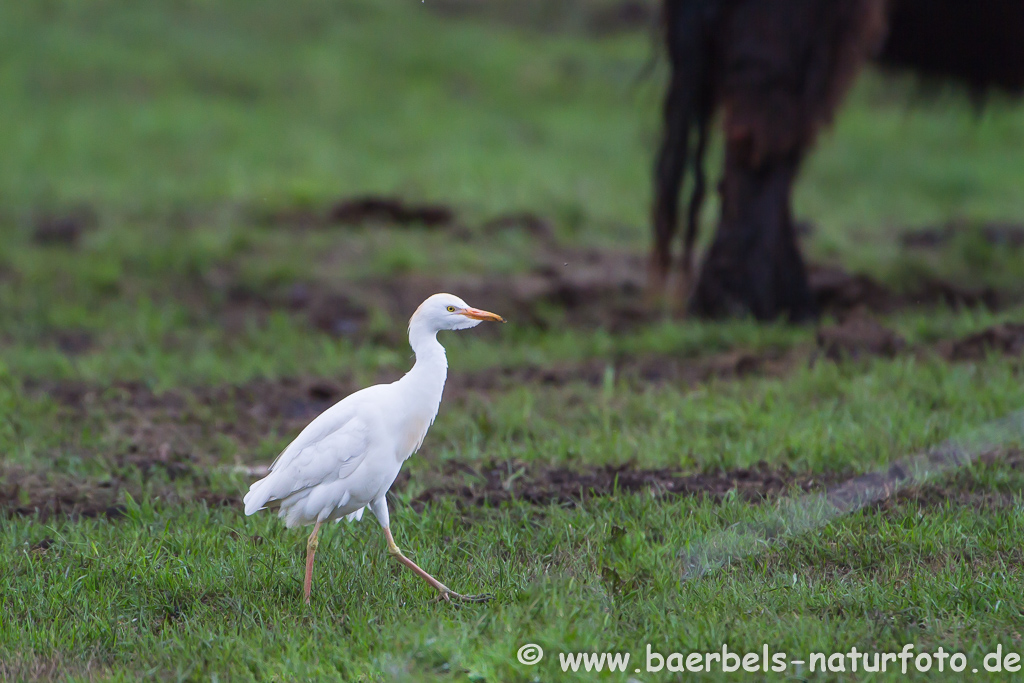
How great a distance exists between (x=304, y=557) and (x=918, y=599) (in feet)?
6.98

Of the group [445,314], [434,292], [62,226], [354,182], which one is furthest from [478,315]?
[354,182]

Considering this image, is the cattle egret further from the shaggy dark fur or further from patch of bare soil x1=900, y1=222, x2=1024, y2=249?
patch of bare soil x1=900, y1=222, x2=1024, y2=249

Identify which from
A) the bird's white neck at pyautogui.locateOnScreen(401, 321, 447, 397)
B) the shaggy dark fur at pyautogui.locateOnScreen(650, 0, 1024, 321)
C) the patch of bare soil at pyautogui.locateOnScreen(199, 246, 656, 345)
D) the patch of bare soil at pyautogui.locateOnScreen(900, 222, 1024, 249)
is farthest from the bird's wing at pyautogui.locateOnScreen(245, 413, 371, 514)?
the patch of bare soil at pyautogui.locateOnScreen(900, 222, 1024, 249)

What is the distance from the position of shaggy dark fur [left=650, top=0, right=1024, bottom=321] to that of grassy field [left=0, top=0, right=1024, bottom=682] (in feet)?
1.28

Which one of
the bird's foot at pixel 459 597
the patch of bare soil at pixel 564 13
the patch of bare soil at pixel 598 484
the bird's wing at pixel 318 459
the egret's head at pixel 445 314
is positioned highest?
the egret's head at pixel 445 314

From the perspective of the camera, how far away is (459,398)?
6.07 meters

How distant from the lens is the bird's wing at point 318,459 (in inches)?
142

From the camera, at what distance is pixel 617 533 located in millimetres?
3955

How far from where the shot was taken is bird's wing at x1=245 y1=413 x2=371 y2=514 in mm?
3596

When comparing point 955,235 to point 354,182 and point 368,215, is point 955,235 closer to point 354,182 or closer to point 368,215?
point 368,215

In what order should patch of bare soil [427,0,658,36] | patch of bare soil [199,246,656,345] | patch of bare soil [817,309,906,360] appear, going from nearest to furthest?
patch of bare soil [817,309,906,360]
patch of bare soil [199,246,656,345]
patch of bare soil [427,0,658,36]

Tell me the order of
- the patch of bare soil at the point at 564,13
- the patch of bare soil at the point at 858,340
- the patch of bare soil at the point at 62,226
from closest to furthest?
the patch of bare soil at the point at 858,340 → the patch of bare soil at the point at 62,226 → the patch of bare soil at the point at 564,13

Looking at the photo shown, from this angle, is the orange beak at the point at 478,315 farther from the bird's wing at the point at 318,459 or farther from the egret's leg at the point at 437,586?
the egret's leg at the point at 437,586

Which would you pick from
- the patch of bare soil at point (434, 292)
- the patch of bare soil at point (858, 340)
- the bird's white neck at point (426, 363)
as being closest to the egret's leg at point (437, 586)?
the bird's white neck at point (426, 363)
